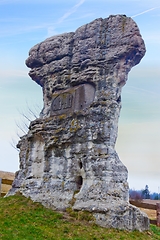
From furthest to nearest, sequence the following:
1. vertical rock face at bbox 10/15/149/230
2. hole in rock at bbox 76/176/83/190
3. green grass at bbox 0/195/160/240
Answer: hole in rock at bbox 76/176/83/190
vertical rock face at bbox 10/15/149/230
green grass at bbox 0/195/160/240

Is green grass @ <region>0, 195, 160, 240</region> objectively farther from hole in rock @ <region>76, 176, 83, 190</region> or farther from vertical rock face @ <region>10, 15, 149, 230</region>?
hole in rock @ <region>76, 176, 83, 190</region>

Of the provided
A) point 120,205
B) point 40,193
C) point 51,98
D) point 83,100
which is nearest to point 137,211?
point 120,205

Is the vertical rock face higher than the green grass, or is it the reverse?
the vertical rock face

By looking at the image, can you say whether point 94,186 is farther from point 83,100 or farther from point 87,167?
point 83,100

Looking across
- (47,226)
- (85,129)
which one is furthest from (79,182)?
(47,226)

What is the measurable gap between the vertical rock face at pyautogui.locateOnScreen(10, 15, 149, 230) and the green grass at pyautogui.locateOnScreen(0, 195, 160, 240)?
0.42 metres

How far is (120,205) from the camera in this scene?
11.3 metres

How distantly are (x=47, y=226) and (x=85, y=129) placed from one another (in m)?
4.37

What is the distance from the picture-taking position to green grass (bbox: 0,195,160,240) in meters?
9.69

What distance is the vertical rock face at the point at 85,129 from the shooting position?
38.7ft

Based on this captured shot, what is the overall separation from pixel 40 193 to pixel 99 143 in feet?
11.7

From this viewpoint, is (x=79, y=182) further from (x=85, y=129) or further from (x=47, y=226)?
(x=47, y=226)

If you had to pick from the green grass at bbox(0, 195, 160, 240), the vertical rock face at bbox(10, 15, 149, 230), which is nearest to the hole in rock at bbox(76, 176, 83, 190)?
the vertical rock face at bbox(10, 15, 149, 230)

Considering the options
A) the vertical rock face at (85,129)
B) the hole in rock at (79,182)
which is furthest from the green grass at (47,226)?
the hole in rock at (79,182)
